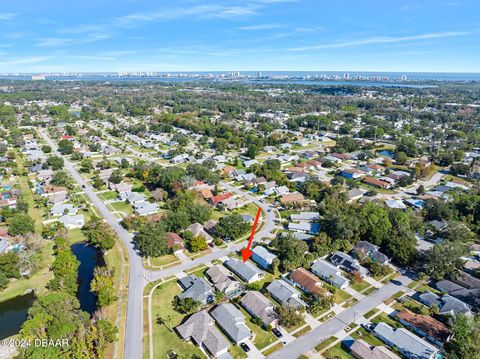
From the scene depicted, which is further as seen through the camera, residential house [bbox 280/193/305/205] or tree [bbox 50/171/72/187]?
tree [bbox 50/171/72/187]

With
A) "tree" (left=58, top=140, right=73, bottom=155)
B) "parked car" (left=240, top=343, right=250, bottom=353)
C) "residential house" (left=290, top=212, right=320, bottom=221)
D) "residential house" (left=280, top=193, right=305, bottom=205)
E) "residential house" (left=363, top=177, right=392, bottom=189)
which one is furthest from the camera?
"tree" (left=58, top=140, right=73, bottom=155)

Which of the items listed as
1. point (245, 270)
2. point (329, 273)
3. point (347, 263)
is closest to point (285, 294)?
point (245, 270)

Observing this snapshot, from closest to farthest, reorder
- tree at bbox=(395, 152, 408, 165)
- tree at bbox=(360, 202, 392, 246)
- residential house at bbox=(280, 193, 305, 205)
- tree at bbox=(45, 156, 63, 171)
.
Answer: tree at bbox=(360, 202, 392, 246) < residential house at bbox=(280, 193, 305, 205) < tree at bbox=(45, 156, 63, 171) < tree at bbox=(395, 152, 408, 165)

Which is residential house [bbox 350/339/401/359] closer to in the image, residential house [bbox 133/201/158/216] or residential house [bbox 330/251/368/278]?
residential house [bbox 330/251/368/278]

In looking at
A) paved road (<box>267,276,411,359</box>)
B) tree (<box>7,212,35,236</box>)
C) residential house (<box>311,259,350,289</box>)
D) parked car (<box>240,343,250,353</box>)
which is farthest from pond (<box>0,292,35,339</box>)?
residential house (<box>311,259,350,289</box>)

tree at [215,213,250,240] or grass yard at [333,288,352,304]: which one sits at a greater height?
tree at [215,213,250,240]

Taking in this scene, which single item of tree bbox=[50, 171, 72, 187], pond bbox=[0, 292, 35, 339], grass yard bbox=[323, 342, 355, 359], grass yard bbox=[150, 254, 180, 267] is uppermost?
tree bbox=[50, 171, 72, 187]

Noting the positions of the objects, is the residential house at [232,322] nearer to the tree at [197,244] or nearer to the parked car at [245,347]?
the parked car at [245,347]
